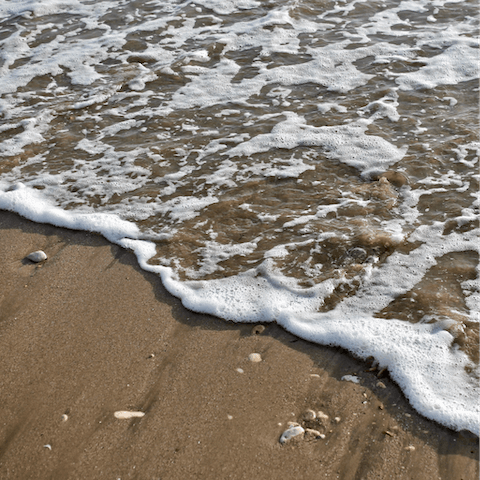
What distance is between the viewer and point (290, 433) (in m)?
2.40

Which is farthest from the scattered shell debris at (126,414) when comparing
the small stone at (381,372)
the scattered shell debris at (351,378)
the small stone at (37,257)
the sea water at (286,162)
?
the small stone at (37,257)

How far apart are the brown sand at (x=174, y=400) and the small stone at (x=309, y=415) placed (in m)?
0.04

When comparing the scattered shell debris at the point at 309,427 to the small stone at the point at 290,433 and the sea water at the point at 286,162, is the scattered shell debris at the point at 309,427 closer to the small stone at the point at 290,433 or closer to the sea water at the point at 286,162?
the small stone at the point at 290,433

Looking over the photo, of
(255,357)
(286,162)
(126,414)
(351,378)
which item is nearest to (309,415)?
(351,378)

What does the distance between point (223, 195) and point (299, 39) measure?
12.7 ft

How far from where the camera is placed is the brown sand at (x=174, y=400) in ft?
7.52

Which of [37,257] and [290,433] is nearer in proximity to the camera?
[290,433]

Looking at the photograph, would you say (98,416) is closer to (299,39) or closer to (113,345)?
(113,345)

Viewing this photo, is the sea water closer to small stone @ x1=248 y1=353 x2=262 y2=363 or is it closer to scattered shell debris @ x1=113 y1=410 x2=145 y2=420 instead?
small stone @ x1=248 y1=353 x2=262 y2=363

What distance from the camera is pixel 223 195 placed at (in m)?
4.11

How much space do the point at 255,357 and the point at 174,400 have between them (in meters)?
0.52

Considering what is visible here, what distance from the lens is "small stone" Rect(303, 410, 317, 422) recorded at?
97.3 inches

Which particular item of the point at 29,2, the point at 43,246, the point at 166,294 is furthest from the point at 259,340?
the point at 29,2

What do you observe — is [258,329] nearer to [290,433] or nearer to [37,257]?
[290,433]
